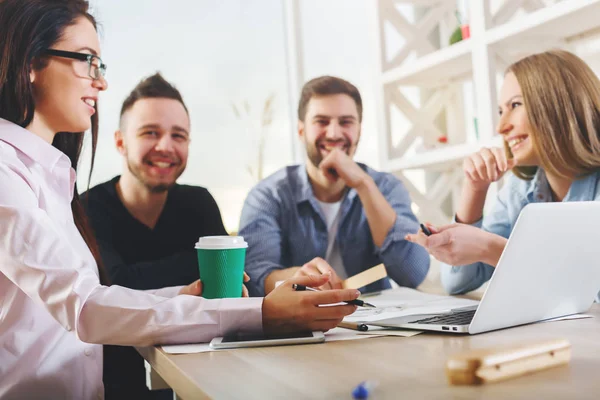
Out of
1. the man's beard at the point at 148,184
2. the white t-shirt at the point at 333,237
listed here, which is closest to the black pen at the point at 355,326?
the white t-shirt at the point at 333,237

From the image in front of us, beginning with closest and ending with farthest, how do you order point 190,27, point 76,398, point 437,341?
point 437,341 → point 76,398 → point 190,27

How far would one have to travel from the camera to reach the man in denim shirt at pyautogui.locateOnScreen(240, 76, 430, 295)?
190cm

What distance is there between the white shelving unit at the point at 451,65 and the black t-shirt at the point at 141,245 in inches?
36.8

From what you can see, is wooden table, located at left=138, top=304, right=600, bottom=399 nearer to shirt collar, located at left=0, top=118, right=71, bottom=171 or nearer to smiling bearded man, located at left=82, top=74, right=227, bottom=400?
shirt collar, located at left=0, top=118, right=71, bottom=171

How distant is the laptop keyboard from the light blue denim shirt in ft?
1.73

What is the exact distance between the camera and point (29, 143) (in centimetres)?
108

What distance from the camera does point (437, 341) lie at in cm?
84

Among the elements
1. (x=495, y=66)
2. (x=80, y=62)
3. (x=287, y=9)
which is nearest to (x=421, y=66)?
(x=495, y=66)

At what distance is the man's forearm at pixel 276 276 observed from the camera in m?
1.70

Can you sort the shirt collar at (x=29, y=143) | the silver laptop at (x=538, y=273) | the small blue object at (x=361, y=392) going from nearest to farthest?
the small blue object at (x=361, y=392) < the silver laptop at (x=538, y=273) < the shirt collar at (x=29, y=143)

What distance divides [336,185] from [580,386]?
1.60m

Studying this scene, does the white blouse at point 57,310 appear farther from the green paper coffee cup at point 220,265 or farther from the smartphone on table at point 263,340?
the green paper coffee cup at point 220,265

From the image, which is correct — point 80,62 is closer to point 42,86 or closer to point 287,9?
point 42,86

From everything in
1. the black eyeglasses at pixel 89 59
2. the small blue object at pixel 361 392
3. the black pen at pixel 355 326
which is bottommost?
the black pen at pixel 355 326
